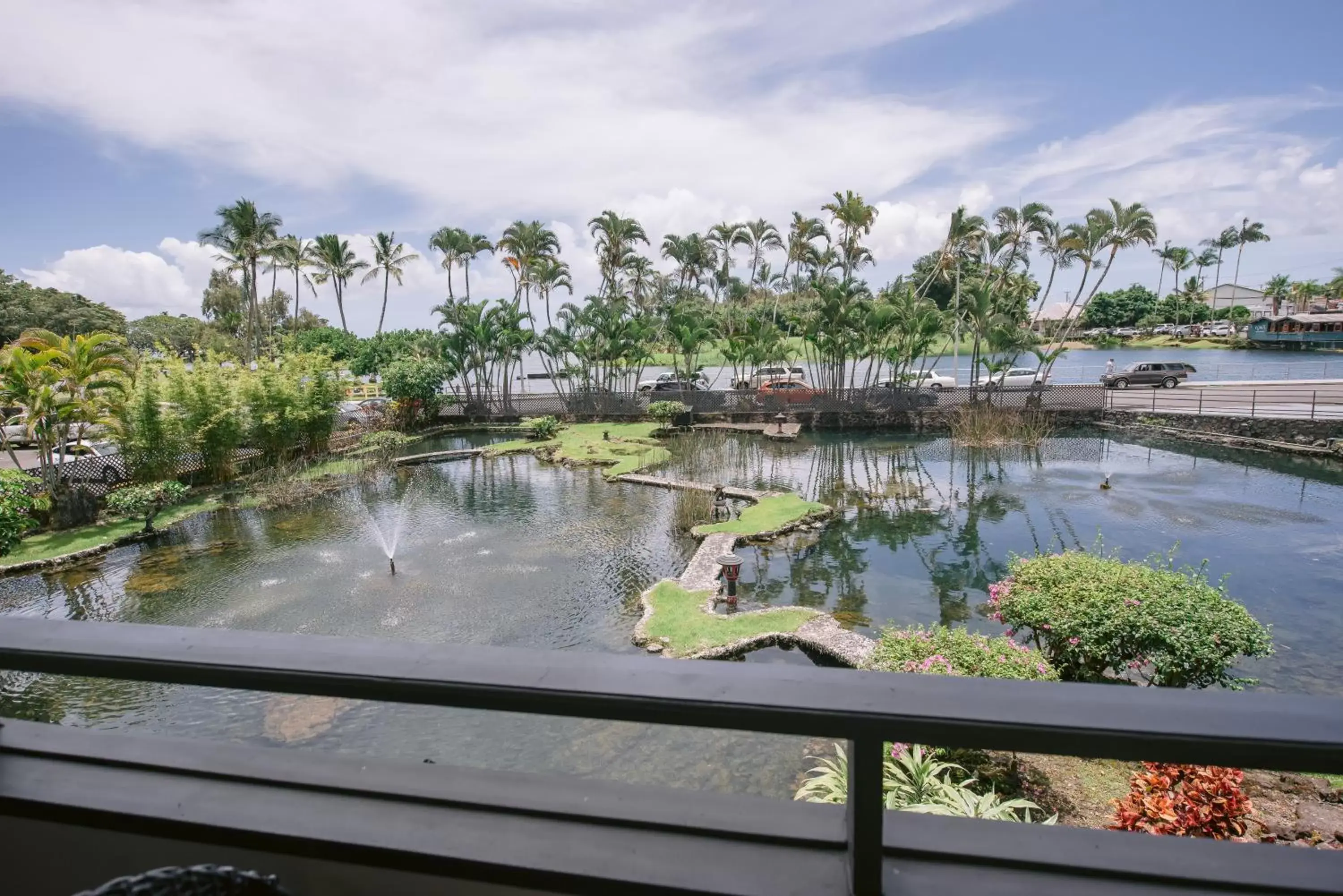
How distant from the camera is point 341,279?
32.5m

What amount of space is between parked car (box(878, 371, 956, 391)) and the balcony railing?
72.6ft

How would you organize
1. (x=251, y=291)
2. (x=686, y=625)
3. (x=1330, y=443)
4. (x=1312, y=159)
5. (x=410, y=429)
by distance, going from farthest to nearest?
(x=251, y=291) < (x=410, y=429) < (x=1312, y=159) < (x=1330, y=443) < (x=686, y=625)

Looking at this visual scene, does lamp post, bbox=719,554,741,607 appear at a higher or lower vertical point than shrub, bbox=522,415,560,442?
lower

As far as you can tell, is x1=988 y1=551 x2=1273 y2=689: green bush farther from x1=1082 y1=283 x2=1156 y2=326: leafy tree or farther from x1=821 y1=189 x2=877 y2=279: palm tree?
x1=1082 y1=283 x2=1156 y2=326: leafy tree

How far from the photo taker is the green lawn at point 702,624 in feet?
19.8

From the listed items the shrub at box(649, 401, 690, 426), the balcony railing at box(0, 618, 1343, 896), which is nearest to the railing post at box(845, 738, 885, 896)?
the balcony railing at box(0, 618, 1343, 896)

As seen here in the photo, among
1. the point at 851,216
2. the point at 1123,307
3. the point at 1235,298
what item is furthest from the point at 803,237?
the point at 1235,298

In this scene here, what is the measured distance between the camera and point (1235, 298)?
6359 centimetres

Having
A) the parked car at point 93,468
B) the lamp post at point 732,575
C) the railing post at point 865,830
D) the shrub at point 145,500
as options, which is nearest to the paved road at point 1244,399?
the lamp post at point 732,575

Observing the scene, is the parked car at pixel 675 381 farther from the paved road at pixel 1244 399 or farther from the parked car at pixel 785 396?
the paved road at pixel 1244 399

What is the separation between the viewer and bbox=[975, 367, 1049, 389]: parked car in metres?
20.8

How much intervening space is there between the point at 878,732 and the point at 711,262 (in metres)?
31.9

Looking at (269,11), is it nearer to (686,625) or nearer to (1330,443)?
(686,625)

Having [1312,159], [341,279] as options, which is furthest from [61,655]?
[341,279]
